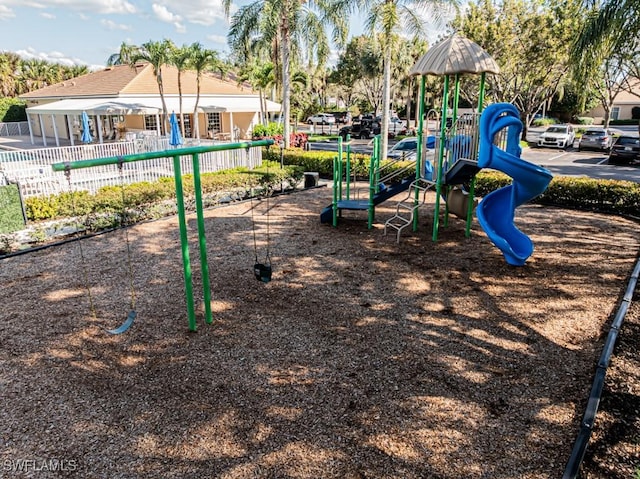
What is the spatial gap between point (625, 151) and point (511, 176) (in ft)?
60.0

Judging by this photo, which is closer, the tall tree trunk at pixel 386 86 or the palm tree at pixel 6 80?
the tall tree trunk at pixel 386 86

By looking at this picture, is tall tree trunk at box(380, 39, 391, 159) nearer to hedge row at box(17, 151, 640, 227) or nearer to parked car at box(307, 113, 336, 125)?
hedge row at box(17, 151, 640, 227)

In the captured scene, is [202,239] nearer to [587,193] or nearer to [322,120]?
[587,193]

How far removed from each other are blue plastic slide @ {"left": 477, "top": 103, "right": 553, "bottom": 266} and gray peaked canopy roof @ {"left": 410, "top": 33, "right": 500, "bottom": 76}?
115cm

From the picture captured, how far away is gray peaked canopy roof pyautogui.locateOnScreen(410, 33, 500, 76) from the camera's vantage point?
848 cm

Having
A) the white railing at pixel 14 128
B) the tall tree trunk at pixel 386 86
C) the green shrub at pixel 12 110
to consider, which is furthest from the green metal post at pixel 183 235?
the green shrub at pixel 12 110

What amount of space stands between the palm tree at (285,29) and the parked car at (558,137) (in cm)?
1595

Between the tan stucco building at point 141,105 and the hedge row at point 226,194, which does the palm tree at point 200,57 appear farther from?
the hedge row at point 226,194

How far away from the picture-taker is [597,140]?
26.9 meters

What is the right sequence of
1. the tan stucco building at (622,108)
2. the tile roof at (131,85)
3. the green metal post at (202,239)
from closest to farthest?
the green metal post at (202,239)
the tile roof at (131,85)
the tan stucco building at (622,108)

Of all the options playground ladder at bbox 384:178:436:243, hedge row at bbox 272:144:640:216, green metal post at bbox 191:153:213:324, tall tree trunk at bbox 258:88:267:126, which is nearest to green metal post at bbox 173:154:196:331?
green metal post at bbox 191:153:213:324

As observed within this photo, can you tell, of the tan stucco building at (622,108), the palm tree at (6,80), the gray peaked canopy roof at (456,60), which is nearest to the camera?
the gray peaked canopy roof at (456,60)

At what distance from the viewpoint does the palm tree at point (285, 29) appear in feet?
64.8

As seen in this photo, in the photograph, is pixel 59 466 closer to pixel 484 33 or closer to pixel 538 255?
pixel 538 255
